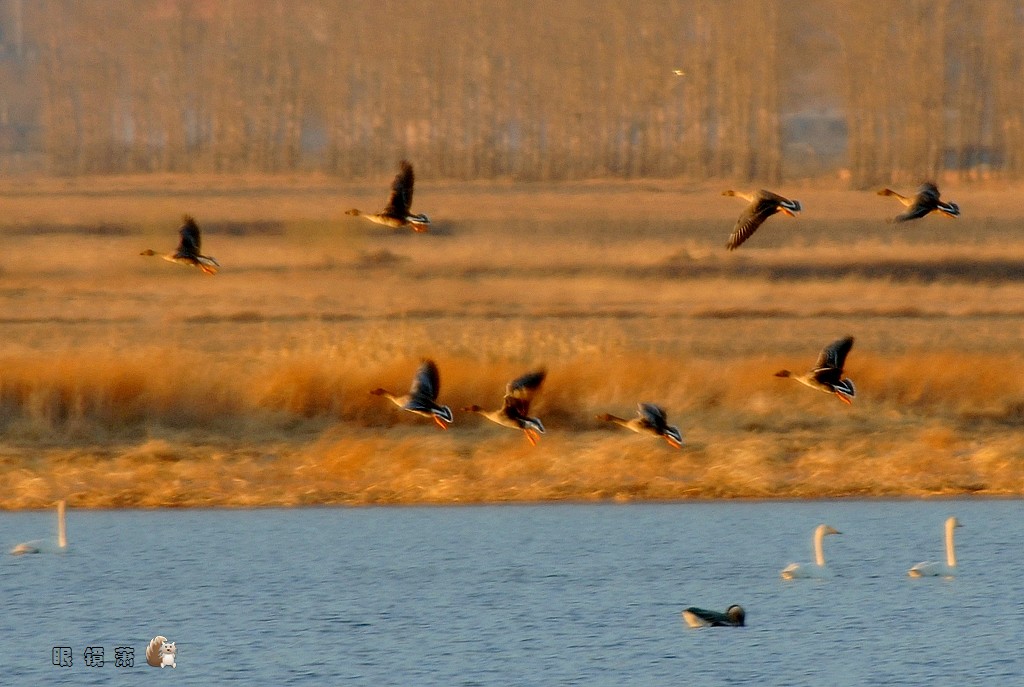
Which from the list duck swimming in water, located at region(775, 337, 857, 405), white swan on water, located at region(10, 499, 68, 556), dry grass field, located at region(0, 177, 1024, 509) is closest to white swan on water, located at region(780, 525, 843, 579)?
duck swimming in water, located at region(775, 337, 857, 405)

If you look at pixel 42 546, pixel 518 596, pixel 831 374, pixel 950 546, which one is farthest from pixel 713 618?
pixel 42 546

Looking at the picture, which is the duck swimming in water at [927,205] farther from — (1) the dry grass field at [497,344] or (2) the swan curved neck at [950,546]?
(1) the dry grass field at [497,344]

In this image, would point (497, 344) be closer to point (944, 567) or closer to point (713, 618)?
point (944, 567)

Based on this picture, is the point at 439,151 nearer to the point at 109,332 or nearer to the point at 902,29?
the point at 902,29

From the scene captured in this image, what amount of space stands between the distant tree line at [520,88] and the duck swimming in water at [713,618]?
1964 inches

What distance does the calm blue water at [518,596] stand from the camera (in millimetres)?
15742

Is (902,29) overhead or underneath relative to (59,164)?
overhead

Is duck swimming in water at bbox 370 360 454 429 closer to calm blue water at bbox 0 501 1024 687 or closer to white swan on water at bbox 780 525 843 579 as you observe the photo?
calm blue water at bbox 0 501 1024 687

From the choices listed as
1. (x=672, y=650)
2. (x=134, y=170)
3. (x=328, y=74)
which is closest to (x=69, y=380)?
(x=672, y=650)

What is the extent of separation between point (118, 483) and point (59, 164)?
170 feet

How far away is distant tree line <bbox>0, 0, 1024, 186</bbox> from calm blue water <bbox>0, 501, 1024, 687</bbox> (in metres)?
44.6

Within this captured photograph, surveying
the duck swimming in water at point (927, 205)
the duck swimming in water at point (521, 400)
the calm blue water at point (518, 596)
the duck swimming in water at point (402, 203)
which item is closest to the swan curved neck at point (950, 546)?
the calm blue water at point (518, 596)

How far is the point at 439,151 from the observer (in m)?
75.3

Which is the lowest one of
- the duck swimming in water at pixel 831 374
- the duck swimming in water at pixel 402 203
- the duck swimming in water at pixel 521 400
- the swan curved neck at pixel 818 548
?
the swan curved neck at pixel 818 548
